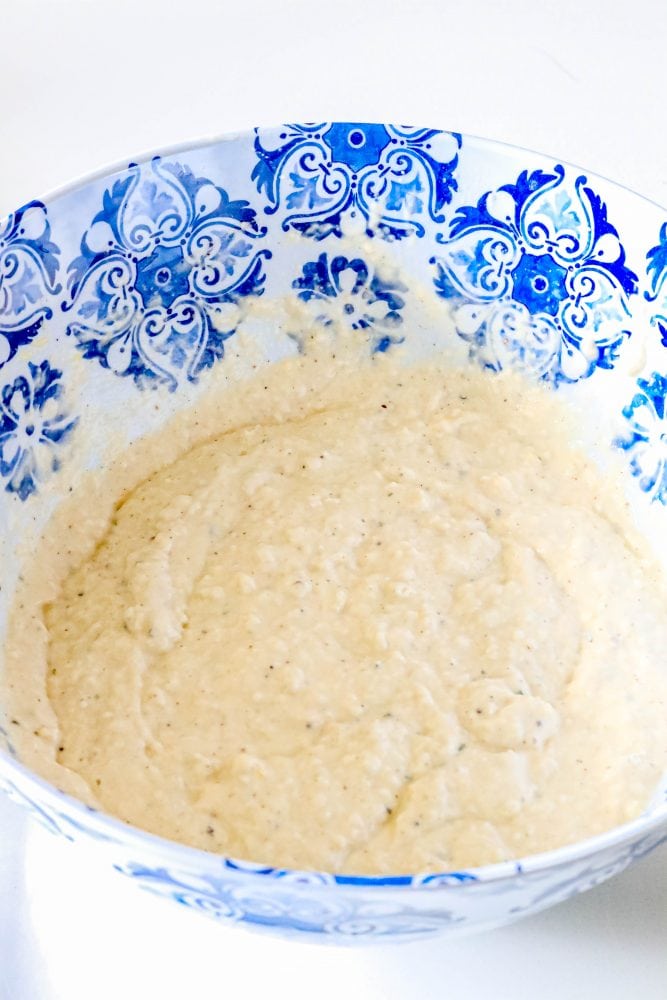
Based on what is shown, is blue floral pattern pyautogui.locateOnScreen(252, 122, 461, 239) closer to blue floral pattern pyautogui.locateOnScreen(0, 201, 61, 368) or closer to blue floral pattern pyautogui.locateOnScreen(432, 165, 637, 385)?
blue floral pattern pyautogui.locateOnScreen(432, 165, 637, 385)

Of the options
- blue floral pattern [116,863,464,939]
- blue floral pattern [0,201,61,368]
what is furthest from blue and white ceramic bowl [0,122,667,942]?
blue floral pattern [116,863,464,939]

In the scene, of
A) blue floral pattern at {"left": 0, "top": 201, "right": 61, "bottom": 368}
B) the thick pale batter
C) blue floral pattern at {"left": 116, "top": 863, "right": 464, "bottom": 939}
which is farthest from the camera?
blue floral pattern at {"left": 0, "top": 201, "right": 61, "bottom": 368}

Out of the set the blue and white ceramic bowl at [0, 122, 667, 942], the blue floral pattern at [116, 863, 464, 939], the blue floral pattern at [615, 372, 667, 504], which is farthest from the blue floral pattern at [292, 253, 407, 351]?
the blue floral pattern at [116, 863, 464, 939]

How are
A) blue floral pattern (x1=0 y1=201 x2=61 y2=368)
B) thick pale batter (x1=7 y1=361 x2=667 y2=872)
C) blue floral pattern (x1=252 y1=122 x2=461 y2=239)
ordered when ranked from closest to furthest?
thick pale batter (x1=7 y1=361 x2=667 y2=872), blue floral pattern (x1=0 y1=201 x2=61 y2=368), blue floral pattern (x1=252 y1=122 x2=461 y2=239)

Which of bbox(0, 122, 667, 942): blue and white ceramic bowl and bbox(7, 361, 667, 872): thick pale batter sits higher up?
bbox(0, 122, 667, 942): blue and white ceramic bowl

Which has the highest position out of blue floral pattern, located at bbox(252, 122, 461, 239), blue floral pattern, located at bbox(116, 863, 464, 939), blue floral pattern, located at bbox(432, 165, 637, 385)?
blue floral pattern, located at bbox(252, 122, 461, 239)

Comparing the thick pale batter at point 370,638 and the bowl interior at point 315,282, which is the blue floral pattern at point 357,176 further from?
the thick pale batter at point 370,638

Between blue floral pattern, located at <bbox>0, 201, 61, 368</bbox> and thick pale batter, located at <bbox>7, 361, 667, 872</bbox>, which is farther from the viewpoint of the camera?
blue floral pattern, located at <bbox>0, 201, 61, 368</bbox>

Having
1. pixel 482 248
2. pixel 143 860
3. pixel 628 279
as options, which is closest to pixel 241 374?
pixel 482 248
